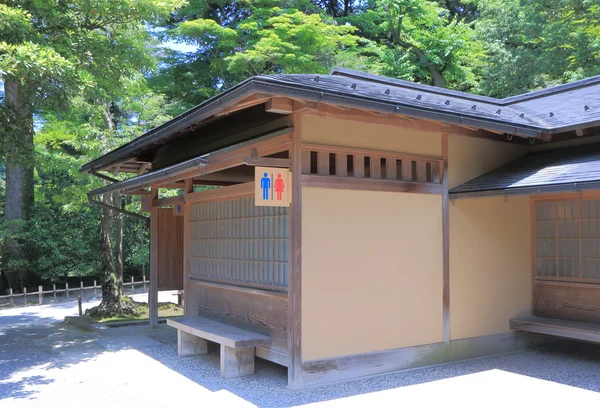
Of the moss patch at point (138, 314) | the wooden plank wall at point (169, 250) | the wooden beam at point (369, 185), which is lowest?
the moss patch at point (138, 314)

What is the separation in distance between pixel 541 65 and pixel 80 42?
15528 mm

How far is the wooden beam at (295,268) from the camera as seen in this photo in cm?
578

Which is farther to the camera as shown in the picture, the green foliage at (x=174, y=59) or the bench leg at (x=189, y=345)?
the green foliage at (x=174, y=59)

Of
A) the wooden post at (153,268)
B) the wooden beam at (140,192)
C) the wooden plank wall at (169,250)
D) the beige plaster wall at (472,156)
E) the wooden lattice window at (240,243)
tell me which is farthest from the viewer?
the wooden plank wall at (169,250)

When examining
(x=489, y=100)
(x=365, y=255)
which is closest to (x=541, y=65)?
(x=489, y=100)

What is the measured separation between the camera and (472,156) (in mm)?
7543

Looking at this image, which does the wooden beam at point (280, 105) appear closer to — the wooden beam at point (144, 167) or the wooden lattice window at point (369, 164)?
the wooden lattice window at point (369, 164)

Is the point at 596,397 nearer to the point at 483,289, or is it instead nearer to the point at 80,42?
the point at 483,289

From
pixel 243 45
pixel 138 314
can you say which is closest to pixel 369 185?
pixel 138 314

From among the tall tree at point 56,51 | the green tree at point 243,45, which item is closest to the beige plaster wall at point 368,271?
the tall tree at point 56,51

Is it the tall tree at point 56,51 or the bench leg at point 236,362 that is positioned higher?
Result: the tall tree at point 56,51

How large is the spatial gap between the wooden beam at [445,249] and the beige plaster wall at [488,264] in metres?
0.08

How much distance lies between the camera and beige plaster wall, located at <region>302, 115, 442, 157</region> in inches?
238

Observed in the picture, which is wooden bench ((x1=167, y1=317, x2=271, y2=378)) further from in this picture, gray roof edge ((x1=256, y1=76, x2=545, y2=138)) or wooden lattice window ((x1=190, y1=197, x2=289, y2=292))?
gray roof edge ((x1=256, y1=76, x2=545, y2=138))
